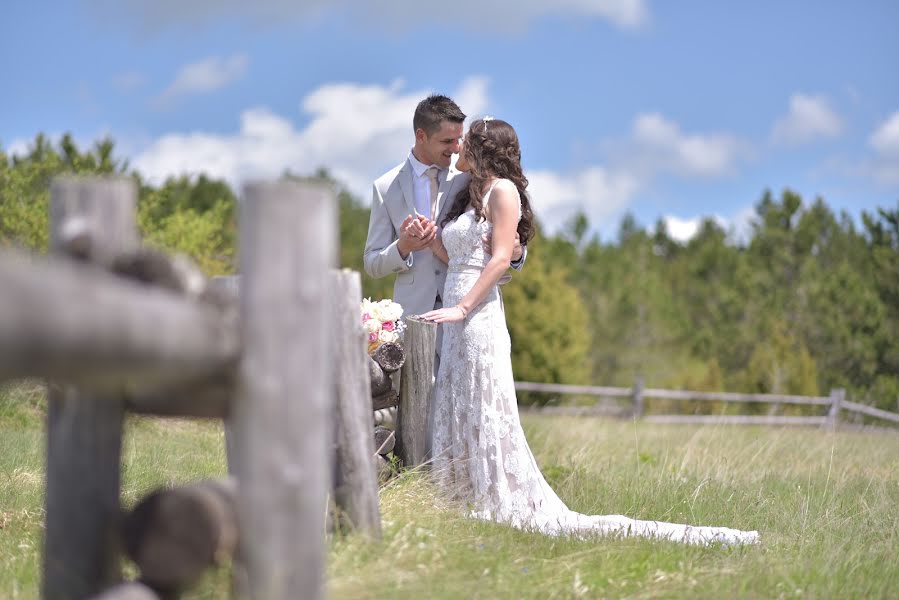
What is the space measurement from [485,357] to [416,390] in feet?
1.60

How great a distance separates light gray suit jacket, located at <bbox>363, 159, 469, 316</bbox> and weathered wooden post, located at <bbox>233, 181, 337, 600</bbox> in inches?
120

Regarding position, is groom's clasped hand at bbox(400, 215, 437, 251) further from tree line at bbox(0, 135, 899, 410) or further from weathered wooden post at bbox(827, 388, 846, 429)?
weathered wooden post at bbox(827, 388, 846, 429)

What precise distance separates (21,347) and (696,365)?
84.7 ft

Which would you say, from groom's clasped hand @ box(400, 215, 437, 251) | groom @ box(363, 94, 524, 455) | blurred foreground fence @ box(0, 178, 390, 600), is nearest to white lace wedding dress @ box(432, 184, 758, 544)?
groom's clasped hand @ box(400, 215, 437, 251)

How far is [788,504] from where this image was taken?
558 centimetres

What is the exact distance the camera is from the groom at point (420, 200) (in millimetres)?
5414

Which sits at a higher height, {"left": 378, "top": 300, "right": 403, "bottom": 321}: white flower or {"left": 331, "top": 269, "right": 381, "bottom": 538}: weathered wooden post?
{"left": 378, "top": 300, "right": 403, "bottom": 321}: white flower

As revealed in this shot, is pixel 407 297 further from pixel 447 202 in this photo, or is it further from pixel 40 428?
pixel 40 428

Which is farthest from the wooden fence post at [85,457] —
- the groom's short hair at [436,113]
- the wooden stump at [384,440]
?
the groom's short hair at [436,113]

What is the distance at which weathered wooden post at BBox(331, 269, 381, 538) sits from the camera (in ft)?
10.7

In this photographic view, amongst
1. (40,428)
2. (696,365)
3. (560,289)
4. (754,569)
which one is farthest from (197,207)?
(754,569)

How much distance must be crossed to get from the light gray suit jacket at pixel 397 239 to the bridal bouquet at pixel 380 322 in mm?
311

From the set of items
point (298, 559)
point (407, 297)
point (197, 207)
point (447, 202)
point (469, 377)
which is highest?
point (197, 207)

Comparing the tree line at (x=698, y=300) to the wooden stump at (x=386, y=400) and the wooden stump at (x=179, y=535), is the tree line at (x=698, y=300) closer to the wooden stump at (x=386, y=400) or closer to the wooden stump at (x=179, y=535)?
the wooden stump at (x=386, y=400)
